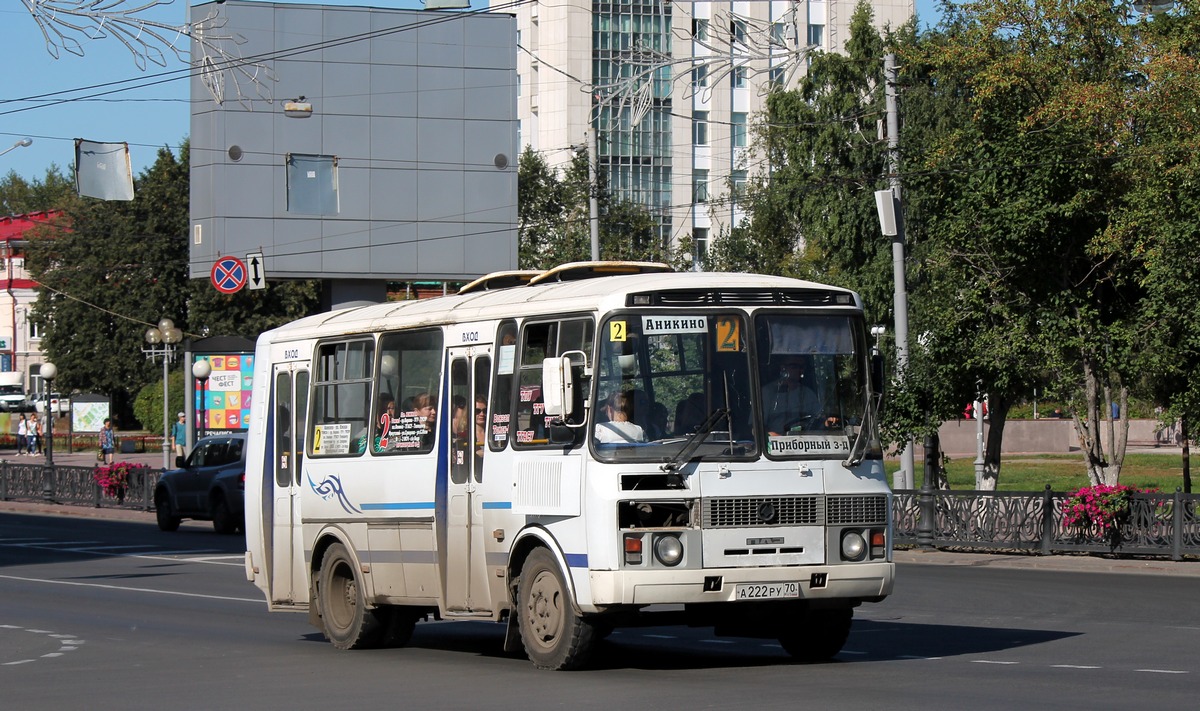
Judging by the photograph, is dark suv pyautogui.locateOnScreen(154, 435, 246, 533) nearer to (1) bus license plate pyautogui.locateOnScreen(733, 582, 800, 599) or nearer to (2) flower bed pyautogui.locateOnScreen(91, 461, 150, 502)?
(2) flower bed pyautogui.locateOnScreen(91, 461, 150, 502)

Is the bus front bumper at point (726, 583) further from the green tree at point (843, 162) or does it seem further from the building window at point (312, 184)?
the green tree at point (843, 162)

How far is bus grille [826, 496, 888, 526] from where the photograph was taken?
11945 mm

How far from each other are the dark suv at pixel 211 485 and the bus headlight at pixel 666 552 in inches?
873

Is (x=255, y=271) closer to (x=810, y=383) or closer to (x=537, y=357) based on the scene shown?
(x=537, y=357)

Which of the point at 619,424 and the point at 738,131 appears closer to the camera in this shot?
the point at 619,424

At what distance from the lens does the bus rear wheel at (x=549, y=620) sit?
11.8 meters

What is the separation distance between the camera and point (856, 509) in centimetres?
1203

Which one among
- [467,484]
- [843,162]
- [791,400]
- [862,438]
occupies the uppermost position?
[843,162]

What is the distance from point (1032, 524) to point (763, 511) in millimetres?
15917

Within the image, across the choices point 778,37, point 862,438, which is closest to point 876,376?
point 862,438

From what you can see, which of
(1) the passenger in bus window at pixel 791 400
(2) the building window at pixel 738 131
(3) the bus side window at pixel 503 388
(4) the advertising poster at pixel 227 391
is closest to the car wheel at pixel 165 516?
(4) the advertising poster at pixel 227 391

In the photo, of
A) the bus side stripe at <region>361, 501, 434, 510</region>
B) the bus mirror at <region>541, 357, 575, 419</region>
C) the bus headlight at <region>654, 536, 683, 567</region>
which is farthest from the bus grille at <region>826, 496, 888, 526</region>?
the bus side stripe at <region>361, 501, 434, 510</region>

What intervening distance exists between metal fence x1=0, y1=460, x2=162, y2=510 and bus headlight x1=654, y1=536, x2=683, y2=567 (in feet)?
97.0

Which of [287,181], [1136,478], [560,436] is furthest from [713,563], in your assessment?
[1136,478]
